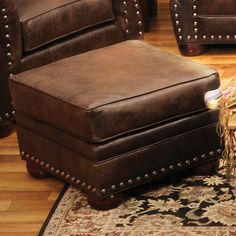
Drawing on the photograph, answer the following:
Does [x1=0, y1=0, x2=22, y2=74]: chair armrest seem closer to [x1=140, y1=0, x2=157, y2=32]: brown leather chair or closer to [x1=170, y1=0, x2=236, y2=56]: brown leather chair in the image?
[x1=170, y1=0, x2=236, y2=56]: brown leather chair

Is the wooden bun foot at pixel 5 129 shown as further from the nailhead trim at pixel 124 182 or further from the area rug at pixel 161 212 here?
the area rug at pixel 161 212

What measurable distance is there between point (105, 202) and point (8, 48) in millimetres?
945

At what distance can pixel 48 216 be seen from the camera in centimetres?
272

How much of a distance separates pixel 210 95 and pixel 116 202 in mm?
513

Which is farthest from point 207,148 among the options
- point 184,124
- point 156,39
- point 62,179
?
point 156,39

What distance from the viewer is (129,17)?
3.69 meters

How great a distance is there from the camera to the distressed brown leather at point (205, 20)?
4.09 m

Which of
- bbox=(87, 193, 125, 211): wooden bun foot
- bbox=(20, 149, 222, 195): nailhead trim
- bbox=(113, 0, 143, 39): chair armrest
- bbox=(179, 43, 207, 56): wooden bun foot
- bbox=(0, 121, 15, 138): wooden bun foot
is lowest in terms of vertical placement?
bbox=(179, 43, 207, 56): wooden bun foot

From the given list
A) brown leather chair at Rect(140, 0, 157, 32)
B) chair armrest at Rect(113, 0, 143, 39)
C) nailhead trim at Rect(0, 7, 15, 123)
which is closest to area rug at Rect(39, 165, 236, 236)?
nailhead trim at Rect(0, 7, 15, 123)

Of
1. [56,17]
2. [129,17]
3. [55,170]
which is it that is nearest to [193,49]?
[129,17]

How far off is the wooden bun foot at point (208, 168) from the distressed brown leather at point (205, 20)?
1358mm

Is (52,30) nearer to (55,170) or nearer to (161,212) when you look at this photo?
(55,170)

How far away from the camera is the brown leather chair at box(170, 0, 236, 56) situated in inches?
161

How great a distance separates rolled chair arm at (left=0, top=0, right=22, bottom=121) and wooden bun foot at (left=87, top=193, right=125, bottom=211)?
2.61ft
